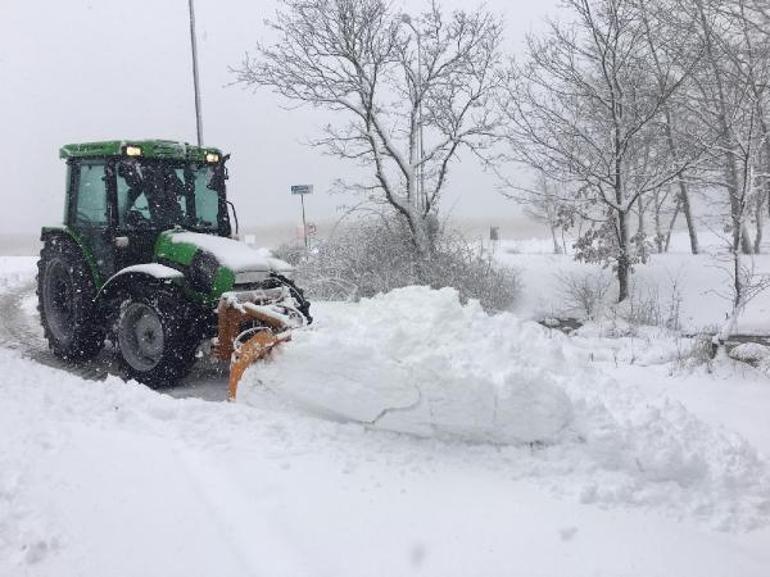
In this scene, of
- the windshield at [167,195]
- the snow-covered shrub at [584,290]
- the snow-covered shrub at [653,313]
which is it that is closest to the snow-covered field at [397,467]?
the windshield at [167,195]

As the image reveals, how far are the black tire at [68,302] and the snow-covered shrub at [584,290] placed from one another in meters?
8.34

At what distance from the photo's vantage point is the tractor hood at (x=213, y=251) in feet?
19.6

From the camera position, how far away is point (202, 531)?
303 centimetres

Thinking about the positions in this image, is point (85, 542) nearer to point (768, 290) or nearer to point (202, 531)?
point (202, 531)

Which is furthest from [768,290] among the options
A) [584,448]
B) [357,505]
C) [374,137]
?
[357,505]

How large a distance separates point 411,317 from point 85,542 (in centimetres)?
238

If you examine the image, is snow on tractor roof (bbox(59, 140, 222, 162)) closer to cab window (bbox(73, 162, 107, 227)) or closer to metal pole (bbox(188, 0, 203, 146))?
cab window (bbox(73, 162, 107, 227))

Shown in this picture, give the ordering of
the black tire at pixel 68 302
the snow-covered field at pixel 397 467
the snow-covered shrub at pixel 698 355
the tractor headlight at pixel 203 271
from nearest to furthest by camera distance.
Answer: the snow-covered field at pixel 397 467 → the tractor headlight at pixel 203 271 → the snow-covered shrub at pixel 698 355 → the black tire at pixel 68 302

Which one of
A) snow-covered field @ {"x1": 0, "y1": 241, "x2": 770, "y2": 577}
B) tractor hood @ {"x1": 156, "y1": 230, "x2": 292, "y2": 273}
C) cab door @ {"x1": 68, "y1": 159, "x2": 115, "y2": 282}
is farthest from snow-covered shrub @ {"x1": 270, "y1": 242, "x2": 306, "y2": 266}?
snow-covered field @ {"x1": 0, "y1": 241, "x2": 770, "y2": 577}

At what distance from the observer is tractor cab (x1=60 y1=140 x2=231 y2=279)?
21.2 ft

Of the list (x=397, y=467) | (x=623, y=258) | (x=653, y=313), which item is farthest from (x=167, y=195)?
(x=623, y=258)

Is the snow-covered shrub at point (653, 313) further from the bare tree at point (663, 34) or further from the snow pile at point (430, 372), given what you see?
the snow pile at point (430, 372)

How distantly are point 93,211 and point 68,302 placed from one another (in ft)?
4.03

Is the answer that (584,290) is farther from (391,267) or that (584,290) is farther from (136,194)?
(136,194)
